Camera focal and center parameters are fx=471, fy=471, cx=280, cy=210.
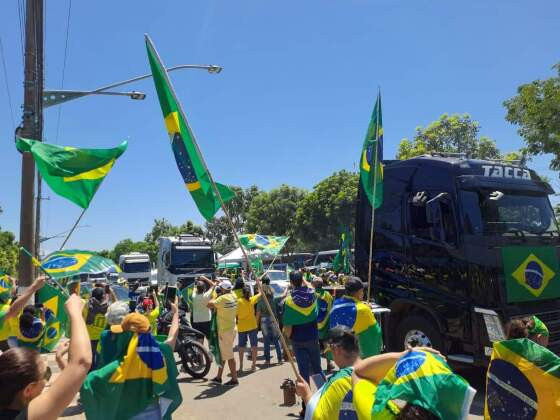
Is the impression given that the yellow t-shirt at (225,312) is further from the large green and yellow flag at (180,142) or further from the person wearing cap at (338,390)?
the person wearing cap at (338,390)

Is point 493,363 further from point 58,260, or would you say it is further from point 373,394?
point 58,260

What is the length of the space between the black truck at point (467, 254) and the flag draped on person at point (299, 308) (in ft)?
4.52

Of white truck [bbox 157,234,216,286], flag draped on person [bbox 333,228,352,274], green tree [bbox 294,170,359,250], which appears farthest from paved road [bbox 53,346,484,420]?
green tree [bbox 294,170,359,250]

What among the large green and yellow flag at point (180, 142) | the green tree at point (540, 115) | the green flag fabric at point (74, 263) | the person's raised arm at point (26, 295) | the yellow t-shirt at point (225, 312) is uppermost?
the green tree at point (540, 115)

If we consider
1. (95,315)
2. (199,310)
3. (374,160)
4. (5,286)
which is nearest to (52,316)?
(95,315)

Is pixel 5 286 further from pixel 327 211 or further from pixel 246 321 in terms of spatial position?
pixel 327 211

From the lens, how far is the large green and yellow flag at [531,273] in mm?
6441

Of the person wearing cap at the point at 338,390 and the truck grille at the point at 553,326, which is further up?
the person wearing cap at the point at 338,390

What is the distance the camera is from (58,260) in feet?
19.4

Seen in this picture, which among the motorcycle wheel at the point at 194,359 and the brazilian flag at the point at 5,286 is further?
the motorcycle wheel at the point at 194,359

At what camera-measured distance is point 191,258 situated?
23.7m

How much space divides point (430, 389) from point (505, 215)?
5830mm

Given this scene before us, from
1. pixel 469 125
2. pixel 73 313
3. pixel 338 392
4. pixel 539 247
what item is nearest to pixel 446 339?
pixel 539 247

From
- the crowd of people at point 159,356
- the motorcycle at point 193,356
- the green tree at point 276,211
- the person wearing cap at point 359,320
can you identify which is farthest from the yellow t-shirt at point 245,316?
the green tree at point 276,211
